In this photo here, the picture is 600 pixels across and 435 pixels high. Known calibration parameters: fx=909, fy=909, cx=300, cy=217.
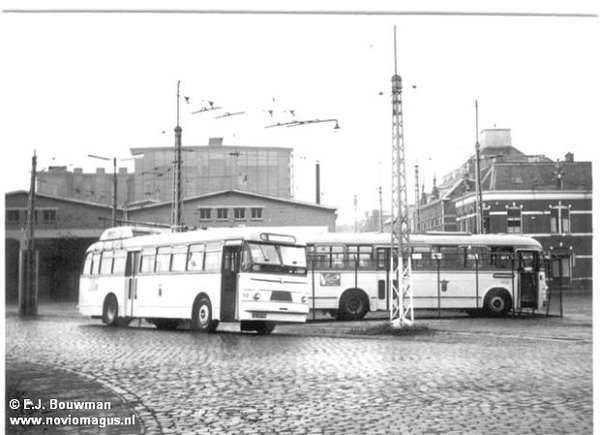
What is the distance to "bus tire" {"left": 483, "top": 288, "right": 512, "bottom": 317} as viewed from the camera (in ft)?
75.7

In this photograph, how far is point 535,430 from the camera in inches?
350

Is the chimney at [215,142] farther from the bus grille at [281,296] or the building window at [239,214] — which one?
the bus grille at [281,296]

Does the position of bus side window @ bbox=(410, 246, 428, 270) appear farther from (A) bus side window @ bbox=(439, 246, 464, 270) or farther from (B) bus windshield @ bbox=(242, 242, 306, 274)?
(B) bus windshield @ bbox=(242, 242, 306, 274)

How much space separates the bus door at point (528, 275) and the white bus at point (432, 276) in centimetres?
3

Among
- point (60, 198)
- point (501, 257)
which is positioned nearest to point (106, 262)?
point (60, 198)

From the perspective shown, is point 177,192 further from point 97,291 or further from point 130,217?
point 97,291

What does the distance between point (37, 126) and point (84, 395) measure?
3.20 meters

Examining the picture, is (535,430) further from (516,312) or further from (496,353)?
(516,312)

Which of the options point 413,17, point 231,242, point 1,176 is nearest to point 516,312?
point 231,242

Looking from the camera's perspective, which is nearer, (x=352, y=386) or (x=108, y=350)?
(x=352, y=386)

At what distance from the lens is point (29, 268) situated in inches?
497

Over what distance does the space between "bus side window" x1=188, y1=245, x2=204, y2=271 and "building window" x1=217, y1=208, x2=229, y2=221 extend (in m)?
2.06

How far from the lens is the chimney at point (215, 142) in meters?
13.3

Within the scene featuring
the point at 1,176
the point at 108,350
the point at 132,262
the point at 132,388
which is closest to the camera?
the point at 1,176
